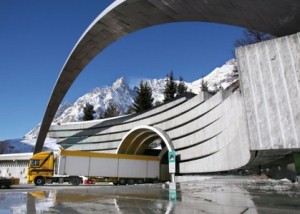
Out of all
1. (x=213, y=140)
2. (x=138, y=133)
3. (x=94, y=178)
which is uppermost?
(x=138, y=133)

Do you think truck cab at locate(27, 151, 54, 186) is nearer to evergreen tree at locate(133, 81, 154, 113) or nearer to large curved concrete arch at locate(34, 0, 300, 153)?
large curved concrete arch at locate(34, 0, 300, 153)

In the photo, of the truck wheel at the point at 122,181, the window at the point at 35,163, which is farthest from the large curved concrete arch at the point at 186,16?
the truck wheel at the point at 122,181

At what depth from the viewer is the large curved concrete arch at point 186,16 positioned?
16.5 metres

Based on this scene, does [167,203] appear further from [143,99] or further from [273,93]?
[143,99]

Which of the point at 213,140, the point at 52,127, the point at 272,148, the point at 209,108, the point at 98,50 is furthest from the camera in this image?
the point at 52,127

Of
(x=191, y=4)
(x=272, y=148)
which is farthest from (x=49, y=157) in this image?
(x=272, y=148)

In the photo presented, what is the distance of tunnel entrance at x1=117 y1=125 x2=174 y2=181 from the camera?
3809cm

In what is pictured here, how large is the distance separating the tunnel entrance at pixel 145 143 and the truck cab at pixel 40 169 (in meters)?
14.8

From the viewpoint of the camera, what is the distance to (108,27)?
1092 inches

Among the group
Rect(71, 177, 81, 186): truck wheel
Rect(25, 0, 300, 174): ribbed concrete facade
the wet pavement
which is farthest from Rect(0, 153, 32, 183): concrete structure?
the wet pavement

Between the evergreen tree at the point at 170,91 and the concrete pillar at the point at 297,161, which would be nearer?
the concrete pillar at the point at 297,161

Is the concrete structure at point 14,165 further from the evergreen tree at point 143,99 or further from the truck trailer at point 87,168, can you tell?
the evergreen tree at point 143,99

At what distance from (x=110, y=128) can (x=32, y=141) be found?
38.7 metres

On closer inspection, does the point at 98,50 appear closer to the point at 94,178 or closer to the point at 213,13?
the point at 94,178
